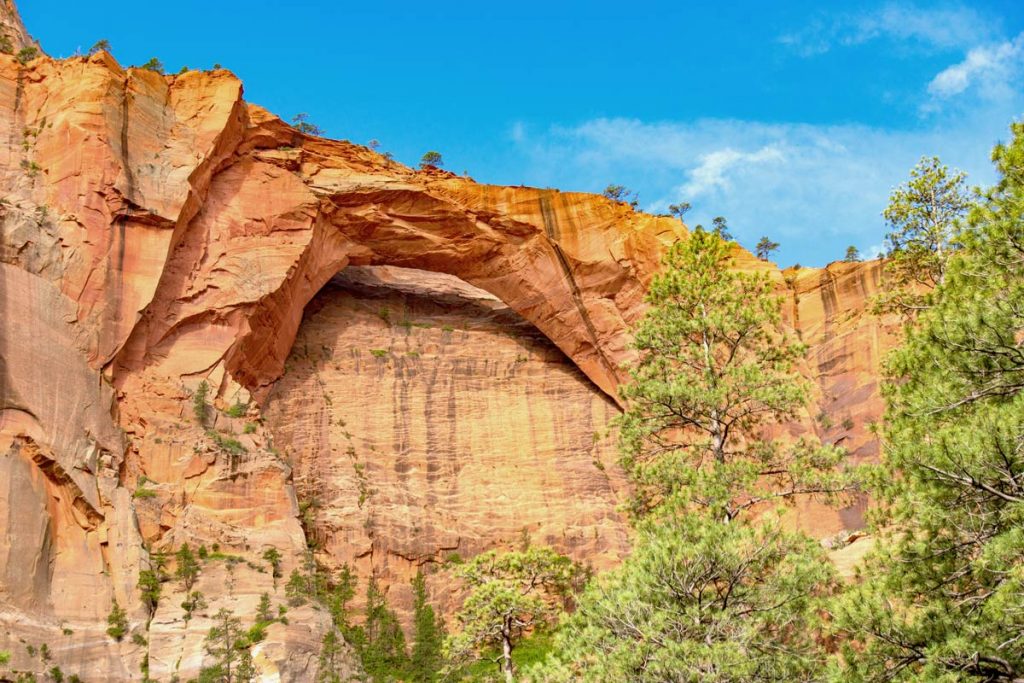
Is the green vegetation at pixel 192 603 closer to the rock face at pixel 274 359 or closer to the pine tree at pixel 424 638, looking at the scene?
the rock face at pixel 274 359

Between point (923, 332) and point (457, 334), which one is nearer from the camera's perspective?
point (923, 332)

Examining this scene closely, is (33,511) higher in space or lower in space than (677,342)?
lower

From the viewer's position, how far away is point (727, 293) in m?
18.2

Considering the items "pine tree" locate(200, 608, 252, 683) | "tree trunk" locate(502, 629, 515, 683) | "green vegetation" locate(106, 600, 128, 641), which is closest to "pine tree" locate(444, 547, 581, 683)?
"tree trunk" locate(502, 629, 515, 683)

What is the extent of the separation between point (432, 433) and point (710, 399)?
22897 millimetres

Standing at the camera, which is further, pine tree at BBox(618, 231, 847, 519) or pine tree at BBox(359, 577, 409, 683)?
pine tree at BBox(359, 577, 409, 683)

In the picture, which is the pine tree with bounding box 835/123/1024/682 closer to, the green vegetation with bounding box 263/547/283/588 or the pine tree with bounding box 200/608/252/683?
the pine tree with bounding box 200/608/252/683

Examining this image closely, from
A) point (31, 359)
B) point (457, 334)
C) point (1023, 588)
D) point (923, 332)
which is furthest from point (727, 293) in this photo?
point (457, 334)

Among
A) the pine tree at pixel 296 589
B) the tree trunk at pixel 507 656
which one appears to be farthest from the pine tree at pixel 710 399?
the pine tree at pixel 296 589

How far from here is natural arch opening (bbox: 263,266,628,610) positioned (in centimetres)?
3478

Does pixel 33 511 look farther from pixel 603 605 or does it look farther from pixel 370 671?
pixel 603 605

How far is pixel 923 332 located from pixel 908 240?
9.98 m

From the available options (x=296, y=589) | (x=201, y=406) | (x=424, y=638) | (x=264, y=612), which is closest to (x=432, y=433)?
(x=424, y=638)

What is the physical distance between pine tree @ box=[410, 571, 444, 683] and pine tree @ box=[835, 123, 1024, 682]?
1864cm
